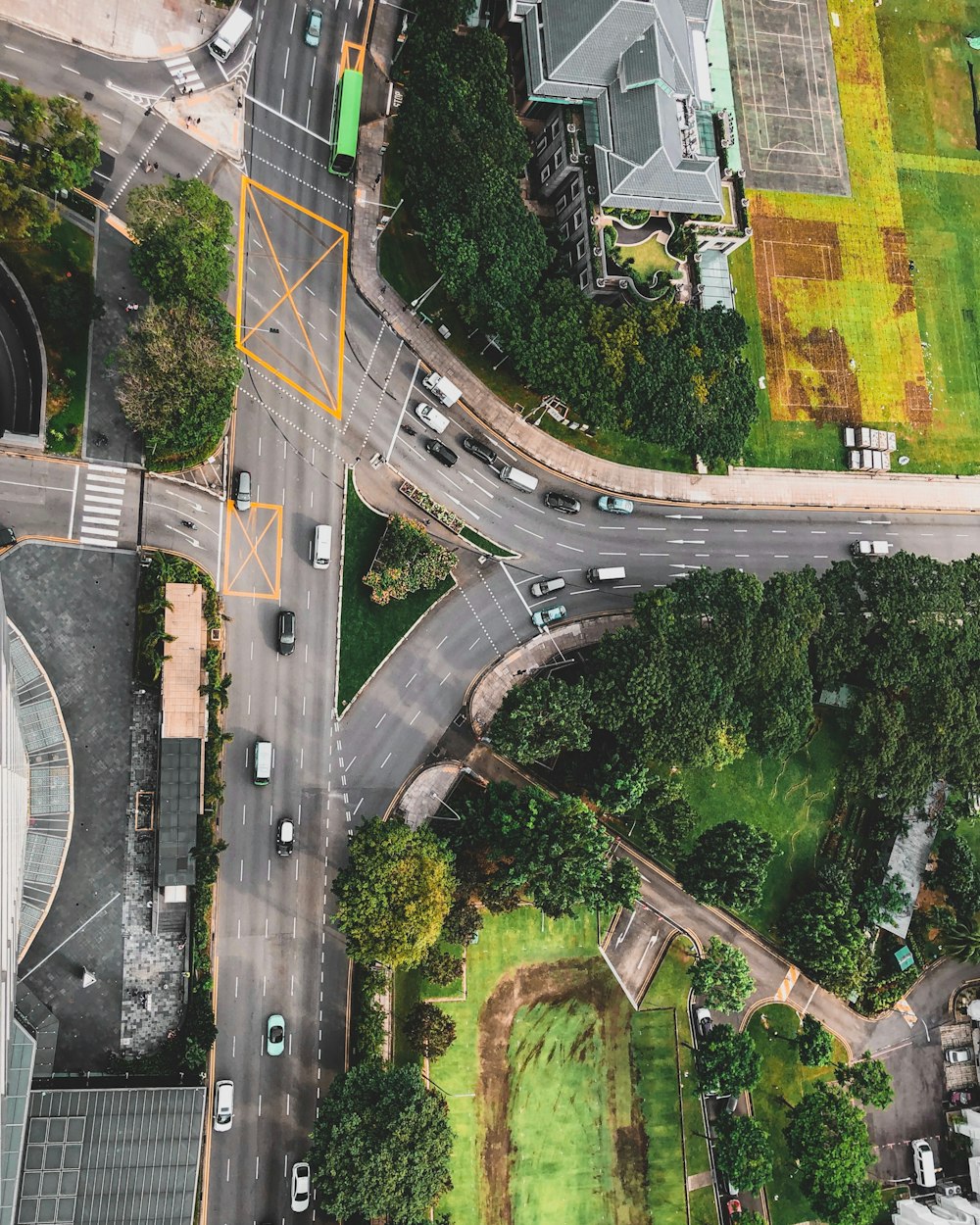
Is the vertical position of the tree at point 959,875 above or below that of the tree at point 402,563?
below

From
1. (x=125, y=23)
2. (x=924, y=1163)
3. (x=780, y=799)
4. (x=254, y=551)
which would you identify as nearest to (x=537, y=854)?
(x=780, y=799)

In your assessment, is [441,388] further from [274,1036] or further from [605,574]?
[274,1036]

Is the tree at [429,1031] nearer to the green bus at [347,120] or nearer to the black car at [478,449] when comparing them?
the black car at [478,449]

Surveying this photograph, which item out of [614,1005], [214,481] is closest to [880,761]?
[614,1005]

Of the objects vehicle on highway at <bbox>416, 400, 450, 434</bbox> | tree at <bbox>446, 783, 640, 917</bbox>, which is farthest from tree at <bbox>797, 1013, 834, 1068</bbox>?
vehicle on highway at <bbox>416, 400, 450, 434</bbox>

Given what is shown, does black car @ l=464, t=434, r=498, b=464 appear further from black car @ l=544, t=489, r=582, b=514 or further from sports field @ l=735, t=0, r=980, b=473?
sports field @ l=735, t=0, r=980, b=473

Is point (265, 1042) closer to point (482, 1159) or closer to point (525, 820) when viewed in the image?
point (482, 1159)

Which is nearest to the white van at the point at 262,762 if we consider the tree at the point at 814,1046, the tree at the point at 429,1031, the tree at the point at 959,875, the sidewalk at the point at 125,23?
the tree at the point at 429,1031
